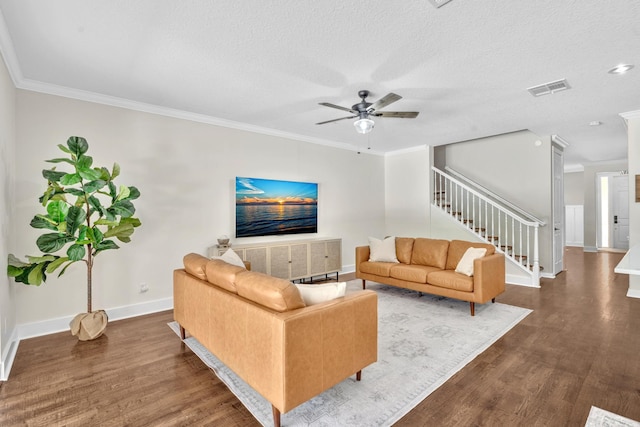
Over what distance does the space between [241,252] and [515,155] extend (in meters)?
5.53

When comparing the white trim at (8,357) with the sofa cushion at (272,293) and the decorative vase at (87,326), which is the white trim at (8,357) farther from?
the sofa cushion at (272,293)

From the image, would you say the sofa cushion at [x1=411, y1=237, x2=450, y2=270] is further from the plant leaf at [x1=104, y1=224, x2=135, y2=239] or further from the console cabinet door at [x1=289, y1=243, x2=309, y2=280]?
the plant leaf at [x1=104, y1=224, x2=135, y2=239]

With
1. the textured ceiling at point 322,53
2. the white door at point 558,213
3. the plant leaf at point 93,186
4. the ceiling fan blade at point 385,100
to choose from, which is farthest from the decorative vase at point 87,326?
the white door at point 558,213

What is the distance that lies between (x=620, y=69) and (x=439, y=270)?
2881 millimetres

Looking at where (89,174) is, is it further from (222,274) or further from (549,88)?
(549,88)

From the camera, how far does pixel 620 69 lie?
9.89ft

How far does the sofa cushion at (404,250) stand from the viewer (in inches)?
193

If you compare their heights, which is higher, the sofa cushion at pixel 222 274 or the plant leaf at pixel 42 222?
the plant leaf at pixel 42 222

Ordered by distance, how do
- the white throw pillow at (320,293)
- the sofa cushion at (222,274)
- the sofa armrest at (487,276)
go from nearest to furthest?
the white throw pillow at (320,293)
the sofa cushion at (222,274)
the sofa armrest at (487,276)

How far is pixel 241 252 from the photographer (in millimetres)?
4395

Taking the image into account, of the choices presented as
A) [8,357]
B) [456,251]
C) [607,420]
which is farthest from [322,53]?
[8,357]

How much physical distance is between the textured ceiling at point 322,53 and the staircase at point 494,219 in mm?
1975

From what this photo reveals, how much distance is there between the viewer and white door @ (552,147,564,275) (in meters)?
5.81

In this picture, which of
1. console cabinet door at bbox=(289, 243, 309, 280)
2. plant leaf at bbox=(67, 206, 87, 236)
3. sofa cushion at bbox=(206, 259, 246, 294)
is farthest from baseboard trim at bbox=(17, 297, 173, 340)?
sofa cushion at bbox=(206, 259, 246, 294)
